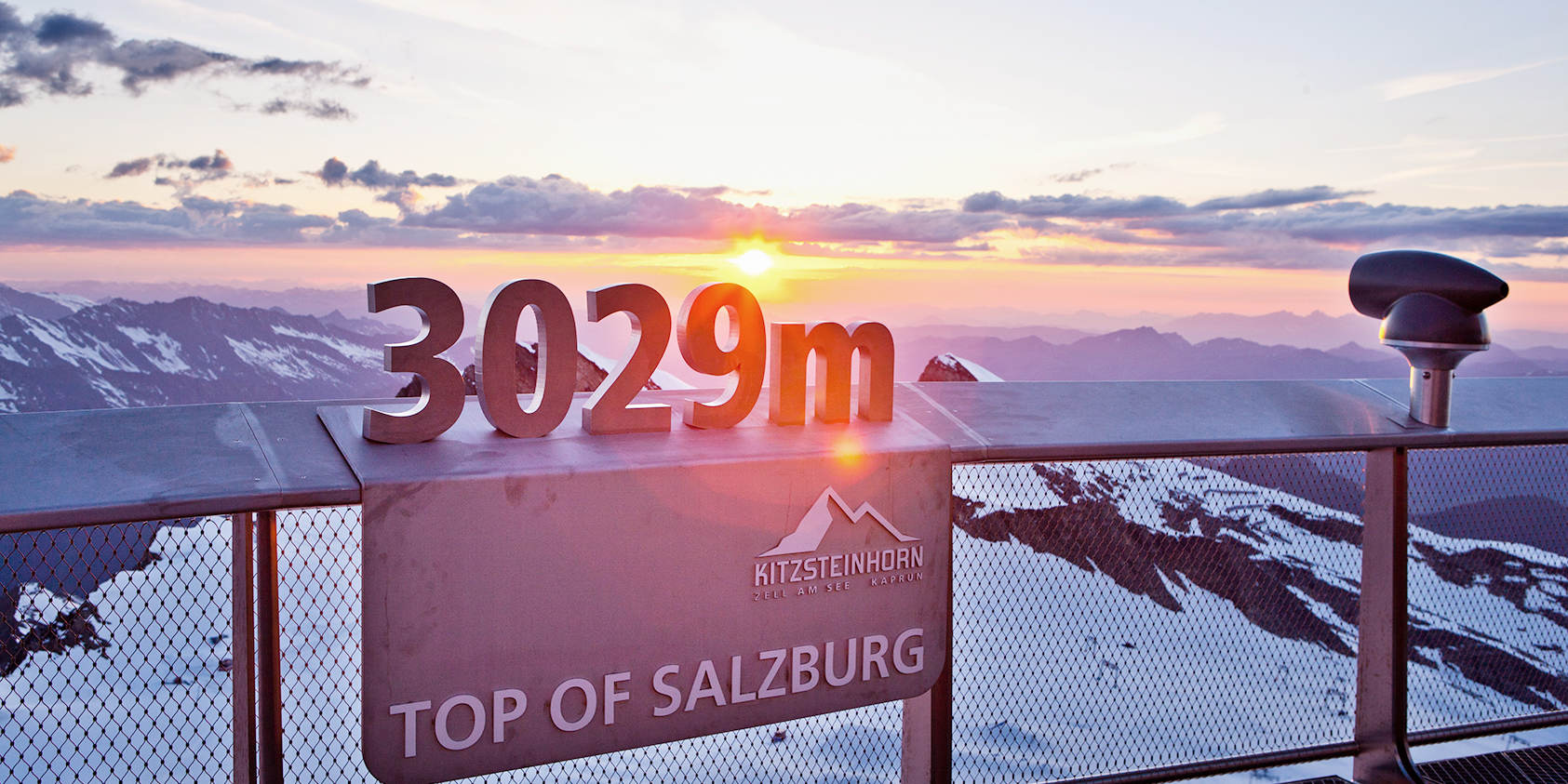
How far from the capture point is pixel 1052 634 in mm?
4430

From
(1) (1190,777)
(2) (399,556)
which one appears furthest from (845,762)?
(2) (399,556)

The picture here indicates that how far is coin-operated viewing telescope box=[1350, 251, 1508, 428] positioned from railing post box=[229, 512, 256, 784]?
435 centimetres

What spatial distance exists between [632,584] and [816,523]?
640 mm

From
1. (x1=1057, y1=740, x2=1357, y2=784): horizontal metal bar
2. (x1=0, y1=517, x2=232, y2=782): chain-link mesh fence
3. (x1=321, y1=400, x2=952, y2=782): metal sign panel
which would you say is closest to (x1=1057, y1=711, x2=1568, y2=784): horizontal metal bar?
(x1=1057, y1=740, x2=1357, y2=784): horizontal metal bar

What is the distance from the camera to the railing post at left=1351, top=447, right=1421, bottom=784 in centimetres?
384

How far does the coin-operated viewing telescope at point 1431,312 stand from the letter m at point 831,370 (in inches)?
89.3

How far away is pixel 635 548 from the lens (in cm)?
285

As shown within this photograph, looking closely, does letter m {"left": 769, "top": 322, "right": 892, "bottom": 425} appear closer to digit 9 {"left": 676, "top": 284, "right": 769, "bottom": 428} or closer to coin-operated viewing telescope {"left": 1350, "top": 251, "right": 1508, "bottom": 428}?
digit 9 {"left": 676, "top": 284, "right": 769, "bottom": 428}

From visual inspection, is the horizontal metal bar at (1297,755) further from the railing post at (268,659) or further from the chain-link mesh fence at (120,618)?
the chain-link mesh fence at (120,618)

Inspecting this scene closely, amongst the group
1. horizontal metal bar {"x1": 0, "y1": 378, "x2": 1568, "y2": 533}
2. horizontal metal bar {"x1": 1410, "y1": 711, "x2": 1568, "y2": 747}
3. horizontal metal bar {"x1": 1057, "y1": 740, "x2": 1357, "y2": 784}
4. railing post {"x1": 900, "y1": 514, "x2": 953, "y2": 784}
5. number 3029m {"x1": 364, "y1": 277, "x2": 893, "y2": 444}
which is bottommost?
horizontal metal bar {"x1": 1410, "y1": 711, "x2": 1568, "y2": 747}

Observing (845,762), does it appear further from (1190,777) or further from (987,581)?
(1190,777)

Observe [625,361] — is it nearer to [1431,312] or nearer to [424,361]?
[424,361]

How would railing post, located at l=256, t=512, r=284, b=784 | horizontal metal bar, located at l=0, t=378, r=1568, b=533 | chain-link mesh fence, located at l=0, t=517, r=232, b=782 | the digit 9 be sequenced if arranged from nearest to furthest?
horizontal metal bar, located at l=0, t=378, r=1568, b=533
chain-link mesh fence, located at l=0, t=517, r=232, b=782
railing post, located at l=256, t=512, r=284, b=784
the digit 9

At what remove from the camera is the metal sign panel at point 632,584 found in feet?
8.63
